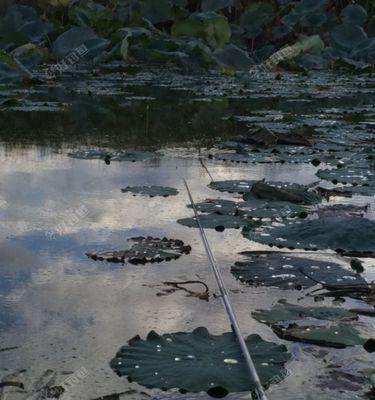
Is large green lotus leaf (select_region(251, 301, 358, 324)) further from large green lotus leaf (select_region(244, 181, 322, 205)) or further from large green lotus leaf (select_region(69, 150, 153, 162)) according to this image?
large green lotus leaf (select_region(69, 150, 153, 162))

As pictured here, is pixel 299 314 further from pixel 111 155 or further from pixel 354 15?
pixel 354 15

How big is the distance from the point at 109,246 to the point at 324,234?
20.0 inches

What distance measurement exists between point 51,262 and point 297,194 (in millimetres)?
944

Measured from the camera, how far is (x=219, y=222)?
2037 mm

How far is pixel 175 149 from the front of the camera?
131 inches

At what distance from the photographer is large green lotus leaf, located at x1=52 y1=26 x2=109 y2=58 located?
9.03 metres

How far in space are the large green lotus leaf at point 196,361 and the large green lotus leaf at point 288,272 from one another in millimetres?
320

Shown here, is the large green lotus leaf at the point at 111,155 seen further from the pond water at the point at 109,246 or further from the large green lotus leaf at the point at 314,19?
the large green lotus leaf at the point at 314,19

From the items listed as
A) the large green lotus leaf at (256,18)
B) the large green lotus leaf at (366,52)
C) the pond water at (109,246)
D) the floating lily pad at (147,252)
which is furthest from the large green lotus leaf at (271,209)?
the large green lotus leaf at (256,18)

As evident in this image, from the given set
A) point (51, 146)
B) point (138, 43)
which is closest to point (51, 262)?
point (51, 146)

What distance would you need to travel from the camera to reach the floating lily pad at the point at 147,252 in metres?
1.71

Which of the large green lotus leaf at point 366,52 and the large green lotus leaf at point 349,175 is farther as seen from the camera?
the large green lotus leaf at point 366,52

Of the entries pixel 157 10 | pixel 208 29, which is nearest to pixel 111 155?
pixel 208 29

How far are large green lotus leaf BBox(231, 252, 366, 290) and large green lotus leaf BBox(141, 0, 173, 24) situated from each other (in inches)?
376
